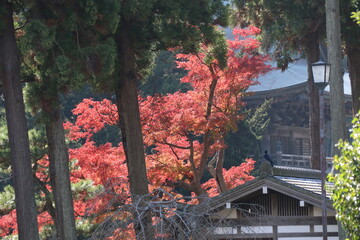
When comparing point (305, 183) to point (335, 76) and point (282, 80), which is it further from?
point (282, 80)

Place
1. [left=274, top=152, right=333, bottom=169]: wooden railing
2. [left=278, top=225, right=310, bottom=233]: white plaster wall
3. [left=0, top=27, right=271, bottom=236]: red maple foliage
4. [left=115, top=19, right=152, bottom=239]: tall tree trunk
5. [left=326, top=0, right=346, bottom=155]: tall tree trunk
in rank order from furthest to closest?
[left=274, top=152, right=333, bottom=169]: wooden railing, [left=0, top=27, right=271, bottom=236]: red maple foliage, [left=278, top=225, right=310, bottom=233]: white plaster wall, [left=115, top=19, right=152, bottom=239]: tall tree trunk, [left=326, top=0, right=346, bottom=155]: tall tree trunk

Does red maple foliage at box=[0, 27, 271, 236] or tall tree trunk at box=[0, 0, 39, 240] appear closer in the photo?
tall tree trunk at box=[0, 0, 39, 240]

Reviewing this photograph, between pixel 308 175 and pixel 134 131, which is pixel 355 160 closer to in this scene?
pixel 134 131

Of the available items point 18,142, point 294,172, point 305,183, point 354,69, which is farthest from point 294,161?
point 18,142

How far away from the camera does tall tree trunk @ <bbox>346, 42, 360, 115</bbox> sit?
18.3 m

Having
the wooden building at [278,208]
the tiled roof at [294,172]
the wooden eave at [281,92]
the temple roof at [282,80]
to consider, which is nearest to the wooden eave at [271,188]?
the wooden building at [278,208]

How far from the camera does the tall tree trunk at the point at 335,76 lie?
11972 mm

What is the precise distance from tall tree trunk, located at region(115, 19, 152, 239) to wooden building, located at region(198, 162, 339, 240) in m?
1.74

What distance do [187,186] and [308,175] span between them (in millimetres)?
3614

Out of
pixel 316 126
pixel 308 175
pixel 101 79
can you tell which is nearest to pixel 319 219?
pixel 308 175

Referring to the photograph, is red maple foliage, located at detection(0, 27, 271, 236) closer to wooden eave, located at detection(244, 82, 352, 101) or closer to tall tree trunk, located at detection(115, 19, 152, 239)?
tall tree trunk, located at detection(115, 19, 152, 239)

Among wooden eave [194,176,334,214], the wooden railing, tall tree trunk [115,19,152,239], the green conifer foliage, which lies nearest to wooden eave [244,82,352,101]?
the wooden railing

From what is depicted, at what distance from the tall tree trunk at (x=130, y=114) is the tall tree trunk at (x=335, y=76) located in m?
4.45

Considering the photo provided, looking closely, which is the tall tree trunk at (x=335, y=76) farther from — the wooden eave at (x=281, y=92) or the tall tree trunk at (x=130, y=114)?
the wooden eave at (x=281, y=92)
